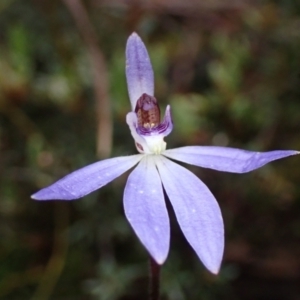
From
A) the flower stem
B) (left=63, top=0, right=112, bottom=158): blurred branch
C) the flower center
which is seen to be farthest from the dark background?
the flower stem

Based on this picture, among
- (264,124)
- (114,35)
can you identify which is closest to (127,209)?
(264,124)

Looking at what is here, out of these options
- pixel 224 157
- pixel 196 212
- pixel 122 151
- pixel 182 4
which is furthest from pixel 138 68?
pixel 182 4

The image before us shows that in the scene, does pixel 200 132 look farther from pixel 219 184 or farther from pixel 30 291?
pixel 30 291

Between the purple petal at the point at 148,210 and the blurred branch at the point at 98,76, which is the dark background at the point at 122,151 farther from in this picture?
the purple petal at the point at 148,210

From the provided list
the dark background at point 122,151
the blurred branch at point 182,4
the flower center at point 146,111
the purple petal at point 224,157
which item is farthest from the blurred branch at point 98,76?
the purple petal at point 224,157

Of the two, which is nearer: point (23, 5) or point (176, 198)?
point (176, 198)

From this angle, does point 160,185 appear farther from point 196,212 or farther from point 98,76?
point 98,76

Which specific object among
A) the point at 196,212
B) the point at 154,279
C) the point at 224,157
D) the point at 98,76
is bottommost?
the point at 154,279
